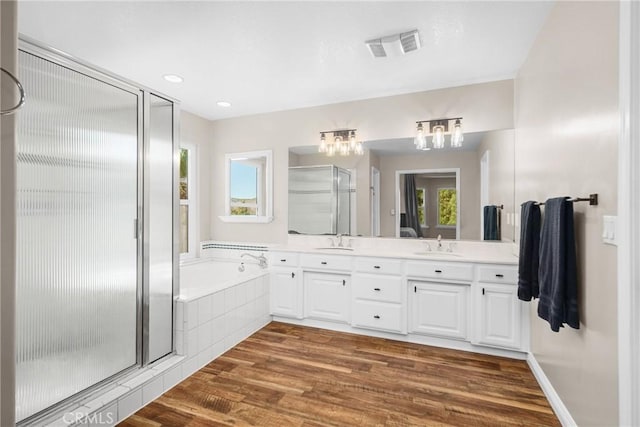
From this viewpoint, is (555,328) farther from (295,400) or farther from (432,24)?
(432,24)

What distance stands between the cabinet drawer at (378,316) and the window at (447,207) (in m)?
0.99

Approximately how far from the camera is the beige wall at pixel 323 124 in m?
3.04

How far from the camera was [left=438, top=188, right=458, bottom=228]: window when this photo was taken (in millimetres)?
3197

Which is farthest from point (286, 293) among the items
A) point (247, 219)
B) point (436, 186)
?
point (436, 186)

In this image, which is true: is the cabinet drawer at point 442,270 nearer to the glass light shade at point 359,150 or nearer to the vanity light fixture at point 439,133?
the vanity light fixture at point 439,133

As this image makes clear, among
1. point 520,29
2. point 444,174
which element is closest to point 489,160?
point 444,174

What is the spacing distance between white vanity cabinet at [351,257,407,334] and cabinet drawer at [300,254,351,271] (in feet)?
0.36

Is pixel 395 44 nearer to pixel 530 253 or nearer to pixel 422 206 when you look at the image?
pixel 422 206

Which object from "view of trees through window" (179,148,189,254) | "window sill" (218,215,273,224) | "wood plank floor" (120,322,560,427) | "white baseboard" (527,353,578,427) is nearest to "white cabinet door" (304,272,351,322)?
"wood plank floor" (120,322,560,427)

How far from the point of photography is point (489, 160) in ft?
10.1

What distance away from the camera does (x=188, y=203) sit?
162 inches

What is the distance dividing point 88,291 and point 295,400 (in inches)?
54.3

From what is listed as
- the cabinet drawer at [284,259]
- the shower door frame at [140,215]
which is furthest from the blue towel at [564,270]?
the shower door frame at [140,215]

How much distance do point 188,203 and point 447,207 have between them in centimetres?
309
